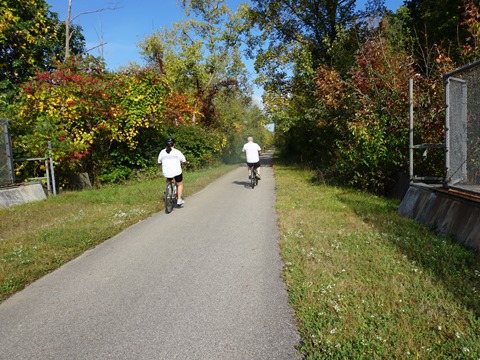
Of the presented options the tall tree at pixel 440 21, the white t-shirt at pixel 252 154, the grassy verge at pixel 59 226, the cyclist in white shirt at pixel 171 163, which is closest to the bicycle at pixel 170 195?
the cyclist in white shirt at pixel 171 163

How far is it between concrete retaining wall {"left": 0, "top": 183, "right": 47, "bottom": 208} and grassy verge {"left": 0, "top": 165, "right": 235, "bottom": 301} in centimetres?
43

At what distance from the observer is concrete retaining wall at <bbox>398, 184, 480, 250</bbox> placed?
450cm

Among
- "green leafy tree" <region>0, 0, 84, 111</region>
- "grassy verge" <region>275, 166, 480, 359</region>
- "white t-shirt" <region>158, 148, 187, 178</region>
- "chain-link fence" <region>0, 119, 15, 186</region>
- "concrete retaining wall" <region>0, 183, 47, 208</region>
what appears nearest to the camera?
"grassy verge" <region>275, 166, 480, 359</region>

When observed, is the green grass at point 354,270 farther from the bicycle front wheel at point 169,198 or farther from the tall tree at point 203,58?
the tall tree at point 203,58

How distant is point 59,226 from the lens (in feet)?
21.8

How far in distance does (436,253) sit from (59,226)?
21.7ft

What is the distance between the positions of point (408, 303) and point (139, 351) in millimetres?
2408

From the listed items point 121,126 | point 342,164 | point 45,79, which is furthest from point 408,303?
point 45,79

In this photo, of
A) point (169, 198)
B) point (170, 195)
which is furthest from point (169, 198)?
point (170, 195)

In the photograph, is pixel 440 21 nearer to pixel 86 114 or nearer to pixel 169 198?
pixel 169 198

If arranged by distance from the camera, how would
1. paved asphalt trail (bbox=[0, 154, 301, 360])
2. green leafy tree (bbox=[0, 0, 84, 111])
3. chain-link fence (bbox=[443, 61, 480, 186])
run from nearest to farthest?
paved asphalt trail (bbox=[0, 154, 301, 360])
chain-link fence (bbox=[443, 61, 480, 186])
green leafy tree (bbox=[0, 0, 84, 111])

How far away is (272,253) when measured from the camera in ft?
15.8

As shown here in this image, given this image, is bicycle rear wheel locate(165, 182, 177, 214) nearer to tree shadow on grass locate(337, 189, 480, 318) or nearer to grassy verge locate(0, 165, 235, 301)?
grassy verge locate(0, 165, 235, 301)

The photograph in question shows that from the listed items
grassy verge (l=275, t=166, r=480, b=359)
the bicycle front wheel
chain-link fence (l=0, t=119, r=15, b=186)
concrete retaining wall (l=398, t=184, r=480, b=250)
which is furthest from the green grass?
chain-link fence (l=0, t=119, r=15, b=186)
